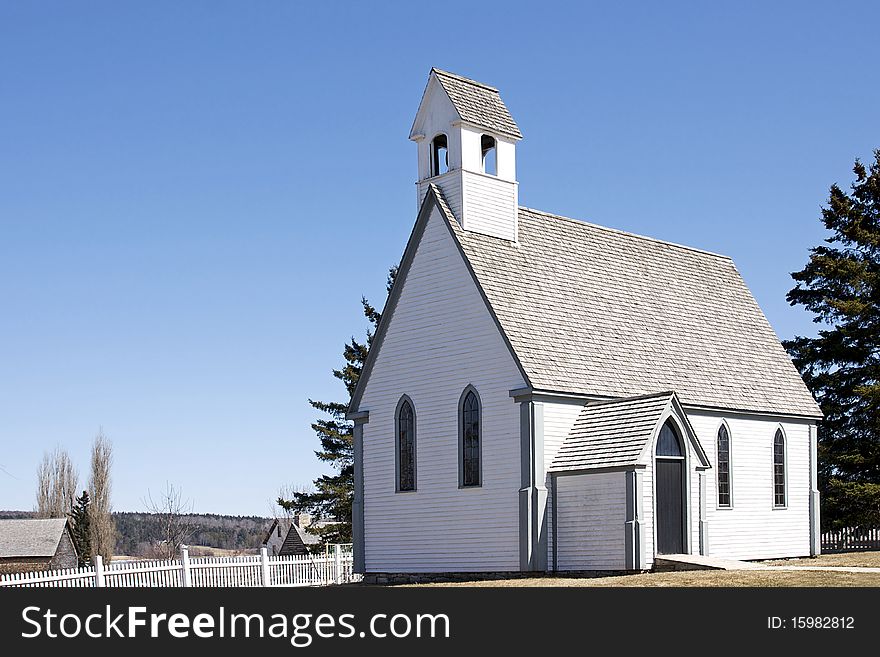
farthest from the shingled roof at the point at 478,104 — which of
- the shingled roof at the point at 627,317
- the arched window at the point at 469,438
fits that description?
the arched window at the point at 469,438

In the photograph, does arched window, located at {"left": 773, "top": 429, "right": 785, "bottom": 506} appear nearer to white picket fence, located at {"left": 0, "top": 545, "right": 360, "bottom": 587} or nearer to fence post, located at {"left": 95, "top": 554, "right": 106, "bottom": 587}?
white picket fence, located at {"left": 0, "top": 545, "right": 360, "bottom": 587}

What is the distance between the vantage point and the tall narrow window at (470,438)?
118 ft

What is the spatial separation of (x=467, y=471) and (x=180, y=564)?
8.59 meters

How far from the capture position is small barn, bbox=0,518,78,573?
314ft

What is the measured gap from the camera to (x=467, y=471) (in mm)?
36156

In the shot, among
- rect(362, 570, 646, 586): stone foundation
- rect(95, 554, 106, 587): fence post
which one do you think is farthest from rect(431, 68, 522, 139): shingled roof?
rect(95, 554, 106, 587): fence post

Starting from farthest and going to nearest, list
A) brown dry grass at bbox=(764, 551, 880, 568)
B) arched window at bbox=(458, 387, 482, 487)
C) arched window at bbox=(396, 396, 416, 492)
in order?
arched window at bbox=(396, 396, 416, 492)
arched window at bbox=(458, 387, 482, 487)
brown dry grass at bbox=(764, 551, 880, 568)

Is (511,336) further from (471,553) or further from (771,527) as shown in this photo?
(771,527)

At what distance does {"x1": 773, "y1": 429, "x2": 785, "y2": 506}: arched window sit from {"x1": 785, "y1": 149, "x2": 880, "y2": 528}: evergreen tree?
33.2 ft

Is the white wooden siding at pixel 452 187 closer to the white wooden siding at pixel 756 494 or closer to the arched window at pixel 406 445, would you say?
the arched window at pixel 406 445

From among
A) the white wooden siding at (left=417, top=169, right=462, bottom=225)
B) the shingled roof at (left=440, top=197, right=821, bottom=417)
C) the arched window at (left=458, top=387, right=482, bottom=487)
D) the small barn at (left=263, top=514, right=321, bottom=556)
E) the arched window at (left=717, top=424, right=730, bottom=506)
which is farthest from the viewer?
the small barn at (left=263, top=514, right=321, bottom=556)

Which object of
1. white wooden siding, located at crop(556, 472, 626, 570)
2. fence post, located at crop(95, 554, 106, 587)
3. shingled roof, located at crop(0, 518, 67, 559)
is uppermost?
white wooden siding, located at crop(556, 472, 626, 570)

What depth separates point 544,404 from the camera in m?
34.9

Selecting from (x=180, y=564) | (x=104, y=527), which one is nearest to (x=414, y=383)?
(x=180, y=564)
